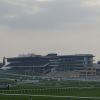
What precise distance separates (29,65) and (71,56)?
703 inches

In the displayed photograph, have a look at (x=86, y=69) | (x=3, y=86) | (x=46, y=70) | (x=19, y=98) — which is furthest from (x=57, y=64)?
(x=19, y=98)

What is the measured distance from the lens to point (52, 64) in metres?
148

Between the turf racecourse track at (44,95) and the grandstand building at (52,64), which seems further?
the grandstand building at (52,64)

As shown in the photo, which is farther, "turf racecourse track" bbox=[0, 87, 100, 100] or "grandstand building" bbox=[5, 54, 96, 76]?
"grandstand building" bbox=[5, 54, 96, 76]

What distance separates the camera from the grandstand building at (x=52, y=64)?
139 metres

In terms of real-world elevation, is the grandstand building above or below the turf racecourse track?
above

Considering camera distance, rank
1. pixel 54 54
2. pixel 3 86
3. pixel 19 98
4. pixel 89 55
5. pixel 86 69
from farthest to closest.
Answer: pixel 54 54, pixel 89 55, pixel 86 69, pixel 3 86, pixel 19 98

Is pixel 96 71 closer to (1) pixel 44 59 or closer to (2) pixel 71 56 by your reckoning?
(2) pixel 71 56

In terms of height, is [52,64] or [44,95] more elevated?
[52,64]

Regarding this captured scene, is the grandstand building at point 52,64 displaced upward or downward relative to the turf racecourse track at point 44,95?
upward

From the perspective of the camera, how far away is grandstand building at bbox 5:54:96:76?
13889 centimetres

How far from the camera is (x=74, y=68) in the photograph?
140500 mm

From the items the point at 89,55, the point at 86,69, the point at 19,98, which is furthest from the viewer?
the point at 89,55

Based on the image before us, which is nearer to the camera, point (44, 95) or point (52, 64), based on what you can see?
point (44, 95)
